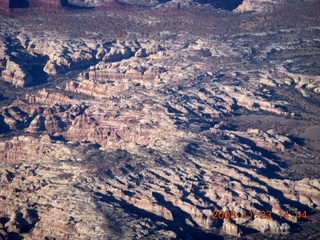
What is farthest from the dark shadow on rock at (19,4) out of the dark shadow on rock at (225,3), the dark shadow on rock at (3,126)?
the dark shadow on rock at (3,126)

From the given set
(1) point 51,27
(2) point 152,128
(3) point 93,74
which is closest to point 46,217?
(2) point 152,128

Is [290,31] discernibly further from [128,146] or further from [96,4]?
[128,146]
